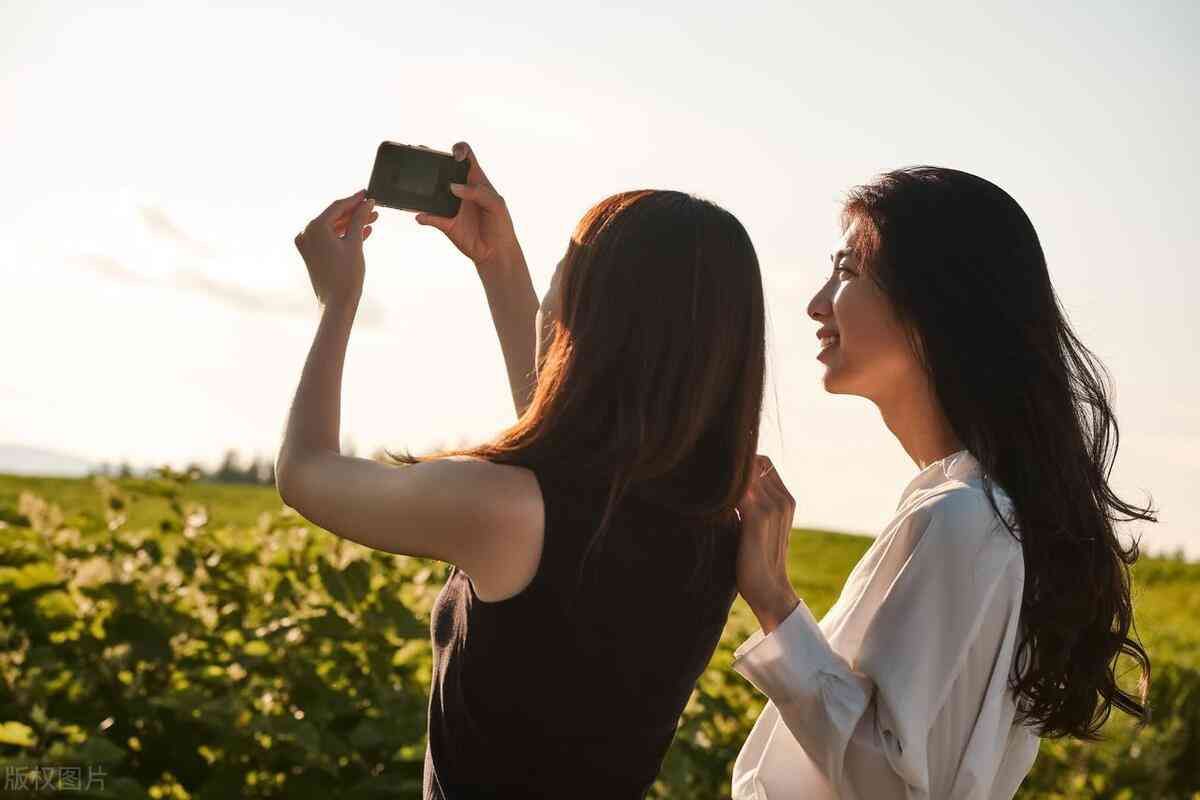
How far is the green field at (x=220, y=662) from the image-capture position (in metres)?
3.61

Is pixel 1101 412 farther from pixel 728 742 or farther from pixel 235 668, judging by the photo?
pixel 235 668

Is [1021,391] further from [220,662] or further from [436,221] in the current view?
[220,662]

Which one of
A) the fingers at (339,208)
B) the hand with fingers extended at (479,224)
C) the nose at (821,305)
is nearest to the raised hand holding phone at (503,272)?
the hand with fingers extended at (479,224)

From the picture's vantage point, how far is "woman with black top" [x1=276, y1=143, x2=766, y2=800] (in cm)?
185

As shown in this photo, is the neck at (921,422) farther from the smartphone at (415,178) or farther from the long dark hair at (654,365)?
the smartphone at (415,178)

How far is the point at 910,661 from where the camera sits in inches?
86.9

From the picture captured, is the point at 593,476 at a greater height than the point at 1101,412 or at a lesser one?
lesser

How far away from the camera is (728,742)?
422 cm

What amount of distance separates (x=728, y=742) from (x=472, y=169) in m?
2.34

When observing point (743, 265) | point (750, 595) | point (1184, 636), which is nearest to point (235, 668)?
point (750, 595)

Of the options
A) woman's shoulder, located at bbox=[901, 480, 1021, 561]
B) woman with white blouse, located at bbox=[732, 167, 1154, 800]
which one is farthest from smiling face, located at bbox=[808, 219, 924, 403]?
woman's shoulder, located at bbox=[901, 480, 1021, 561]

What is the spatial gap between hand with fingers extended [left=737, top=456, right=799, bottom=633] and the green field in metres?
1.62

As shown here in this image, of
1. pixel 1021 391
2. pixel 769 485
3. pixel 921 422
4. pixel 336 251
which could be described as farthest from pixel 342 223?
pixel 1021 391

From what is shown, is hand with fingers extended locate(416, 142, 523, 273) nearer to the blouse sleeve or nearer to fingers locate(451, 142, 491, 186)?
fingers locate(451, 142, 491, 186)
